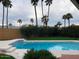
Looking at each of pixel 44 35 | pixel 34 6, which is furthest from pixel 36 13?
pixel 44 35

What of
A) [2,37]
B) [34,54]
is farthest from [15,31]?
[34,54]

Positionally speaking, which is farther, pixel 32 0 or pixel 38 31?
pixel 32 0

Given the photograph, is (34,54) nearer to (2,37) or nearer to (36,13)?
(2,37)

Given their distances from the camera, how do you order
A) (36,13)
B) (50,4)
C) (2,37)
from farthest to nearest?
(50,4) → (36,13) → (2,37)

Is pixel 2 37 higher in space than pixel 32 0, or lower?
lower

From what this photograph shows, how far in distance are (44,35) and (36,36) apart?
3.88 ft

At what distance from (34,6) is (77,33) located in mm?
17459

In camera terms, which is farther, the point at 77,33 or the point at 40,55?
the point at 77,33

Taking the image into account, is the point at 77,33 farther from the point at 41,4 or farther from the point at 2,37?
the point at 41,4

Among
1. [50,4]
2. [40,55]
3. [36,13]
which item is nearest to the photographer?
[40,55]

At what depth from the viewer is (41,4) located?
53.0 metres

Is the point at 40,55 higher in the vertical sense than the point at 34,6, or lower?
lower

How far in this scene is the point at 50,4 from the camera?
57188 mm

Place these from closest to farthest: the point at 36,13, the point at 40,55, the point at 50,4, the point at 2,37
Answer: the point at 40,55 → the point at 2,37 → the point at 36,13 → the point at 50,4
